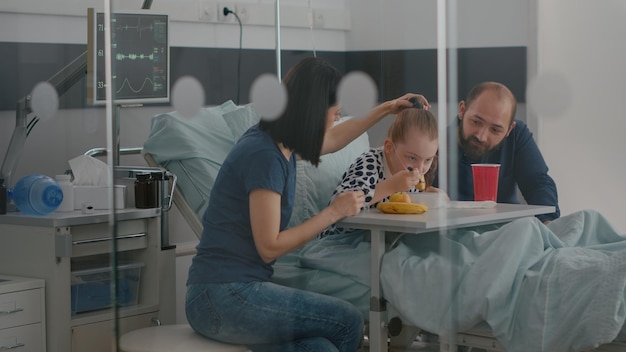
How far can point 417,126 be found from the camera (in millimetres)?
1832

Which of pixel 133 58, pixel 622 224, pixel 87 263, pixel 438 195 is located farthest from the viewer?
pixel 87 263

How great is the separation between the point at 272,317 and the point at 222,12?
70cm

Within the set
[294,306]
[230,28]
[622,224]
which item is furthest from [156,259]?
[622,224]

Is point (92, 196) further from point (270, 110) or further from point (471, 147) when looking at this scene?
point (471, 147)

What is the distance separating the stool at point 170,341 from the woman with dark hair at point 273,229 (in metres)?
0.02

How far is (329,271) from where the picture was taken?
192 cm

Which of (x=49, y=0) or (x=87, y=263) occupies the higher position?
(x=49, y=0)

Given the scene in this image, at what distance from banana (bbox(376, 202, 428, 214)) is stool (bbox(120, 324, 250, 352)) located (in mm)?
502

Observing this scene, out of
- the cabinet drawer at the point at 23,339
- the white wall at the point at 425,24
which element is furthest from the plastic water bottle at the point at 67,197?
the white wall at the point at 425,24

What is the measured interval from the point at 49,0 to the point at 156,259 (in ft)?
3.66

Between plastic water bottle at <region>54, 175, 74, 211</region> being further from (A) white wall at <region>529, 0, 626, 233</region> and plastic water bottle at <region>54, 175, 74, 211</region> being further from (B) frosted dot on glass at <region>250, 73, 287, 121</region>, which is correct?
(A) white wall at <region>529, 0, 626, 233</region>

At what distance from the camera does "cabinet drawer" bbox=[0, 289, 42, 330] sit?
8.54 feet

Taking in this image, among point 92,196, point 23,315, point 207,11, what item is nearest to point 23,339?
point 23,315

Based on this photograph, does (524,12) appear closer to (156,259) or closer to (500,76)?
(500,76)
